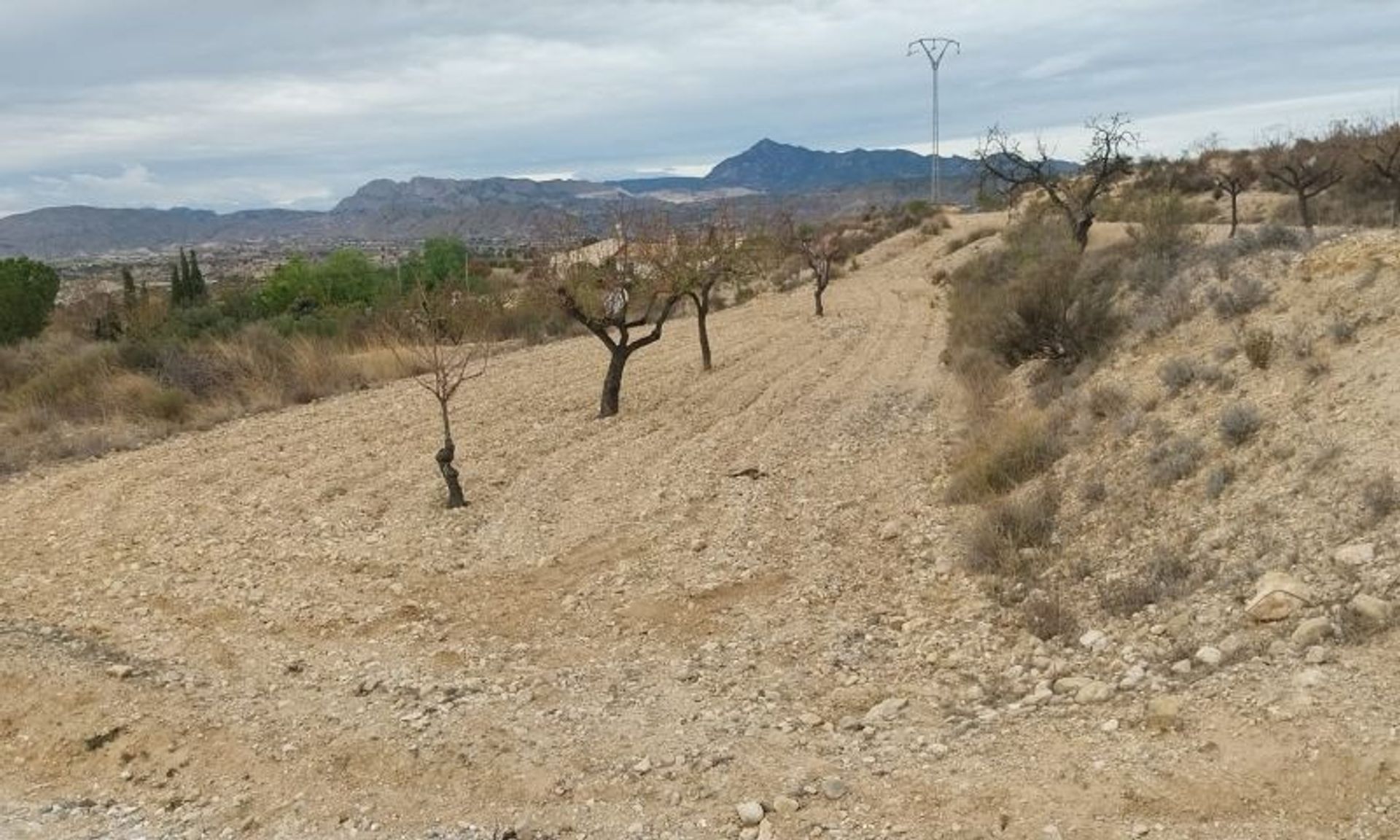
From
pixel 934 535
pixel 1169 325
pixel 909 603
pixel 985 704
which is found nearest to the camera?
pixel 985 704

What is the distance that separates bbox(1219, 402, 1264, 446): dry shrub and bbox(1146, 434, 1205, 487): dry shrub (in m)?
0.22

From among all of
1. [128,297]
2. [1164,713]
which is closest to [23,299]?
[128,297]

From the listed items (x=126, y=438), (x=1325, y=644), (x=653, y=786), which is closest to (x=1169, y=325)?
(x=1325, y=644)

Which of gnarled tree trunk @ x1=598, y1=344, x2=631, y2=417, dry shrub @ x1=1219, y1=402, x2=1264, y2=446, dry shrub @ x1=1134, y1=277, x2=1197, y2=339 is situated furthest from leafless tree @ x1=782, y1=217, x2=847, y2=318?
dry shrub @ x1=1219, y1=402, x2=1264, y2=446

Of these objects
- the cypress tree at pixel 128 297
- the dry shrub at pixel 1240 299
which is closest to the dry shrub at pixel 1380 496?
the dry shrub at pixel 1240 299

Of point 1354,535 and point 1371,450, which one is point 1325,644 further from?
point 1371,450

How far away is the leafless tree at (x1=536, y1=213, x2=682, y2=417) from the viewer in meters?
15.6

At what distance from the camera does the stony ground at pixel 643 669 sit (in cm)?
530

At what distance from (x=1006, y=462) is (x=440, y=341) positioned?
10.9 m

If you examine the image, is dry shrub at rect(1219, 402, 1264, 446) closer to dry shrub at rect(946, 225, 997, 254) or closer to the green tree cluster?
dry shrub at rect(946, 225, 997, 254)

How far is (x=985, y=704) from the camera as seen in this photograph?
6.36 meters

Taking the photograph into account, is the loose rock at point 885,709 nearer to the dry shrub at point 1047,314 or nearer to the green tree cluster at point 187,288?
the dry shrub at point 1047,314

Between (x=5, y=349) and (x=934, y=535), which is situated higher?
(x=5, y=349)

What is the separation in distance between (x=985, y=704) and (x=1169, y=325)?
799cm
